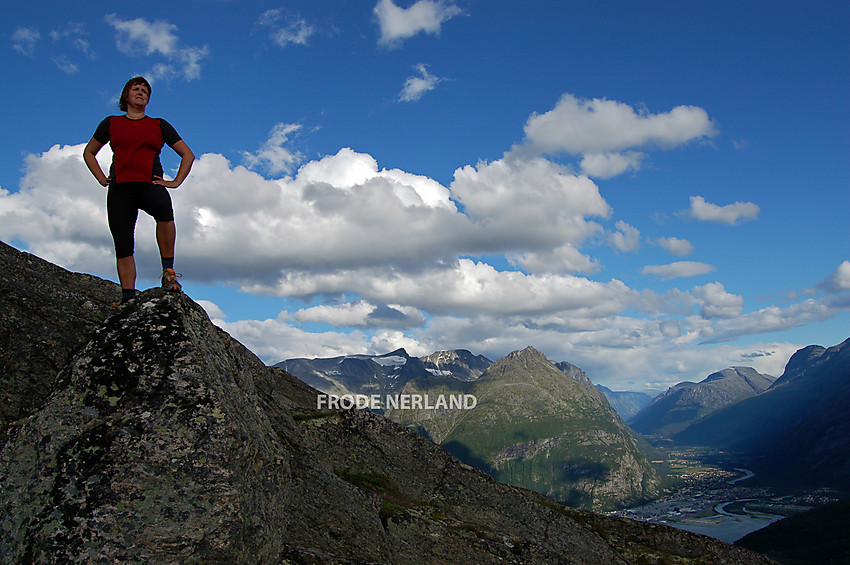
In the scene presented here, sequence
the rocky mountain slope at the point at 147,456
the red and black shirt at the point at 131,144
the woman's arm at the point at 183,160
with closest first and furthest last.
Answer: the rocky mountain slope at the point at 147,456, the red and black shirt at the point at 131,144, the woman's arm at the point at 183,160

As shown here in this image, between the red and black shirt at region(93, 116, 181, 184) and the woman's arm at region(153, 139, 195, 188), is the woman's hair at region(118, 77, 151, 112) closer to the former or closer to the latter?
the red and black shirt at region(93, 116, 181, 184)

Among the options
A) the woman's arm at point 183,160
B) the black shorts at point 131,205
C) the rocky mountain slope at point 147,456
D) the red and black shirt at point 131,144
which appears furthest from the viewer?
the woman's arm at point 183,160

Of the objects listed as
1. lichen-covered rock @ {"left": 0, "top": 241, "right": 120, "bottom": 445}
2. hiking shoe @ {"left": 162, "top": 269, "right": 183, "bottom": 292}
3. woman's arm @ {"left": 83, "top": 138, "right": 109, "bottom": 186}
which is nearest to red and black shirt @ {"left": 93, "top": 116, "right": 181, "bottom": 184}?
woman's arm @ {"left": 83, "top": 138, "right": 109, "bottom": 186}

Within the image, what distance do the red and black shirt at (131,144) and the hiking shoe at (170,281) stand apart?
2104 millimetres

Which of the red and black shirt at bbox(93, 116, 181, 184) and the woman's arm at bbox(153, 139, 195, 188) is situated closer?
the red and black shirt at bbox(93, 116, 181, 184)

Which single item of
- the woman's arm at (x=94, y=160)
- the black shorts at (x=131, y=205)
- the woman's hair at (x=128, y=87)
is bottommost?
the black shorts at (x=131, y=205)

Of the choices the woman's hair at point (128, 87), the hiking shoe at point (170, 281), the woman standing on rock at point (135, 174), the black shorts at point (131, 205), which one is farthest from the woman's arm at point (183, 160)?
the hiking shoe at point (170, 281)

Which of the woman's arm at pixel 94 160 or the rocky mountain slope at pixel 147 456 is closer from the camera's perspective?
the rocky mountain slope at pixel 147 456

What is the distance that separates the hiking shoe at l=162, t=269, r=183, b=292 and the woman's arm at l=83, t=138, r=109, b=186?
2381 millimetres

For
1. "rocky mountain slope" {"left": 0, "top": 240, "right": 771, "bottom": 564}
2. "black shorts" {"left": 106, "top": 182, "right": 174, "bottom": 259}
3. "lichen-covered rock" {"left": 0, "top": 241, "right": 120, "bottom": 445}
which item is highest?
"black shorts" {"left": 106, "top": 182, "right": 174, "bottom": 259}

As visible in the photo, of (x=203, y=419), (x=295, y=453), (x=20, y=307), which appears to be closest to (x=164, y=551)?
(x=203, y=419)

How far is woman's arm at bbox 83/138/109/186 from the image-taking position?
1146 centimetres

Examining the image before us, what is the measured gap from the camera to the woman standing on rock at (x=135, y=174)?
1150cm

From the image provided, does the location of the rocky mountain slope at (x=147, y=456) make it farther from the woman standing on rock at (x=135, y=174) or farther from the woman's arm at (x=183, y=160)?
the woman's arm at (x=183, y=160)
